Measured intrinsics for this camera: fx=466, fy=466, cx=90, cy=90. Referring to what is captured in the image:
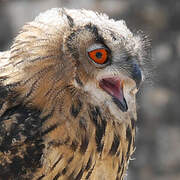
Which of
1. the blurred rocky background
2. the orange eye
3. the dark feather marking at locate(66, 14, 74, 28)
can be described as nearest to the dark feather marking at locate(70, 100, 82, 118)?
the orange eye

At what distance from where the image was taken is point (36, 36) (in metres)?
2.31

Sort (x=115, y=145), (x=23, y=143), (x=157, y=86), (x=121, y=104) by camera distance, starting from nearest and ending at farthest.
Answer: (x=23, y=143)
(x=121, y=104)
(x=115, y=145)
(x=157, y=86)

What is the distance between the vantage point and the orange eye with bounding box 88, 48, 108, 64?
86.9 inches

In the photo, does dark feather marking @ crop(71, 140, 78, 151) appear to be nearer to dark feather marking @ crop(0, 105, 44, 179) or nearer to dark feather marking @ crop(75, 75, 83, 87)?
dark feather marking @ crop(0, 105, 44, 179)

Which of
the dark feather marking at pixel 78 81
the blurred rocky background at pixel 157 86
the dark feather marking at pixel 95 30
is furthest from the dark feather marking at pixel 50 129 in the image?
the blurred rocky background at pixel 157 86

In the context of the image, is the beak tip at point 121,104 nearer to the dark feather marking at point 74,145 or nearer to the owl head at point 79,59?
the owl head at point 79,59

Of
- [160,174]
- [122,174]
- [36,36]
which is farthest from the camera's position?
[160,174]

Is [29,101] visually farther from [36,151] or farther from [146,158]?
[146,158]

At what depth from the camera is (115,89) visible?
7.58ft

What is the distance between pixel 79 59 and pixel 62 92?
18 centimetres

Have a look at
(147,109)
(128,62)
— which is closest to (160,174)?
(147,109)

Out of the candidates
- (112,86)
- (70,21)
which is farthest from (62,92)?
(70,21)

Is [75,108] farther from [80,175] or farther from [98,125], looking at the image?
[80,175]

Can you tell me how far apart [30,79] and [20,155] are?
0.37 metres
